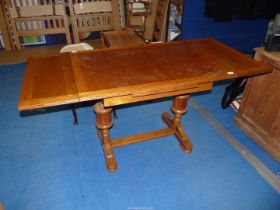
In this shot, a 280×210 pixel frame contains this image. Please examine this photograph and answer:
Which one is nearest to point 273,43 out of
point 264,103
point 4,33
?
point 264,103

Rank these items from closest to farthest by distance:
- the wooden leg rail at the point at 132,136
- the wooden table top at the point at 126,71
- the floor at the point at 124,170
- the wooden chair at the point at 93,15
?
the wooden table top at the point at 126,71
the floor at the point at 124,170
the wooden leg rail at the point at 132,136
the wooden chair at the point at 93,15

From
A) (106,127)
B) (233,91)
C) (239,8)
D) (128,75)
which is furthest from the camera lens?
A: (239,8)

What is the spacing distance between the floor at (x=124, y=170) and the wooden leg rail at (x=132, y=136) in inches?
3.1

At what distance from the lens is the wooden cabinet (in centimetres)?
200

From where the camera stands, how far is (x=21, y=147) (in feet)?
7.22

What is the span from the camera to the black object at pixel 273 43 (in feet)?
6.43

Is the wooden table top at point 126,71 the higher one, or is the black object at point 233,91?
the wooden table top at point 126,71

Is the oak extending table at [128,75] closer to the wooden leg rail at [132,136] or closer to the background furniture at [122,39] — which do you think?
the wooden leg rail at [132,136]

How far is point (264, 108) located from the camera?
2143mm

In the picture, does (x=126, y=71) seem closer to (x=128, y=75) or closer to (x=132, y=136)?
(x=128, y=75)

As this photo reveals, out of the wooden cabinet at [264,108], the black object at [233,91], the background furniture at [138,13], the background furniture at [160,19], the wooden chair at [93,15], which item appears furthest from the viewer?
the wooden chair at [93,15]

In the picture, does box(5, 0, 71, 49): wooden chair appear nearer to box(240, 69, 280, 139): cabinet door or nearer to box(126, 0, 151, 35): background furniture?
box(126, 0, 151, 35): background furniture

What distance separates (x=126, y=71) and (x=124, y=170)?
0.86 meters

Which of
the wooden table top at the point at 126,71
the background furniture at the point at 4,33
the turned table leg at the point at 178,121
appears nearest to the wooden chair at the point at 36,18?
the background furniture at the point at 4,33
